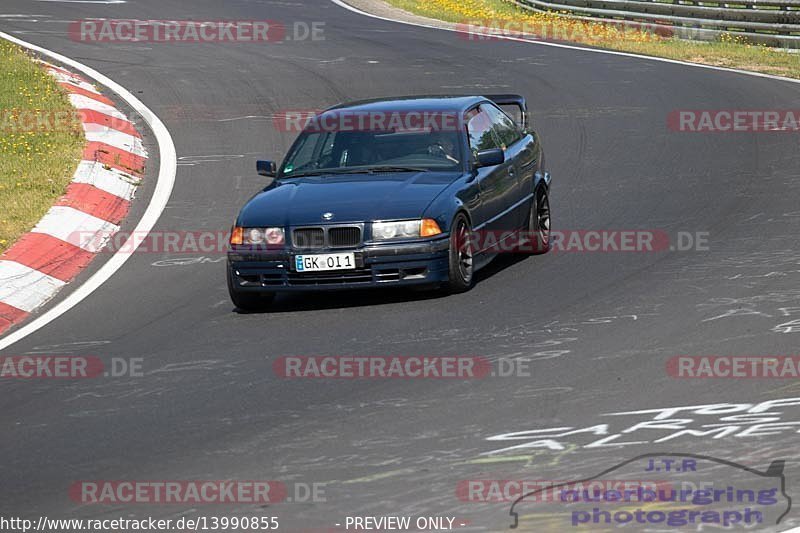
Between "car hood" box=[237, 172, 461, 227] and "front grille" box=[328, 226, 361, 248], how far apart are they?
0.21 feet

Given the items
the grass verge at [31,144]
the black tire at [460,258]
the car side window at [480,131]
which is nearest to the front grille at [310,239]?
the black tire at [460,258]

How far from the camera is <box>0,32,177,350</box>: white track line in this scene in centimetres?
1068

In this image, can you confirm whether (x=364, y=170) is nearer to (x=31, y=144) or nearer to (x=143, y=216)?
(x=143, y=216)

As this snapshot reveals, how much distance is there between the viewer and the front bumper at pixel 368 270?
1020 cm

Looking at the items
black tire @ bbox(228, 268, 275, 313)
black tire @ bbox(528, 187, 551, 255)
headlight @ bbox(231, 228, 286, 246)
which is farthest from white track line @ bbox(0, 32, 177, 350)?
black tire @ bbox(528, 187, 551, 255)

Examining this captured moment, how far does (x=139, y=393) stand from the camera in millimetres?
8289

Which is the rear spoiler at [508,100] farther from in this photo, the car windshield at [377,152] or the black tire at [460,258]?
the black tire at [460,258]

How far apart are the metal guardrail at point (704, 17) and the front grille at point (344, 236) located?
694 inches

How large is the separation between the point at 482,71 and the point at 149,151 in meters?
7.72

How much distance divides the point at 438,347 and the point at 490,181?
2751 mm

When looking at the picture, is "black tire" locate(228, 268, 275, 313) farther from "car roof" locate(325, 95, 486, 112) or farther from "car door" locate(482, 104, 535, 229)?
"car door" locate(482, 104, 535, 229)

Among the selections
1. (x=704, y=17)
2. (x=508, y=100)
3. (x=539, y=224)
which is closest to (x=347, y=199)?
(x=539, y=224)

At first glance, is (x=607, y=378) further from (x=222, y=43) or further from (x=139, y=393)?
Result: (x=222, y=43)

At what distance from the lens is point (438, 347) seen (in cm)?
891
